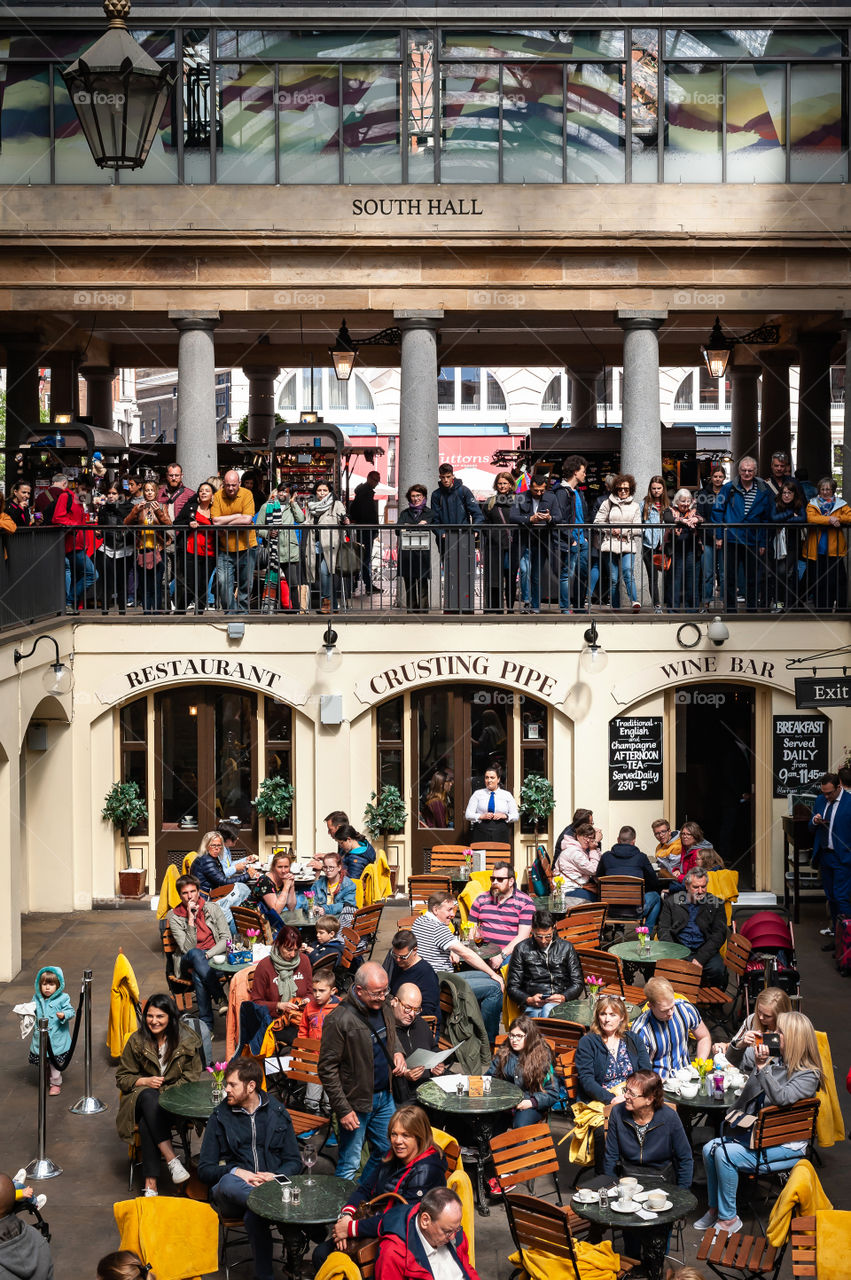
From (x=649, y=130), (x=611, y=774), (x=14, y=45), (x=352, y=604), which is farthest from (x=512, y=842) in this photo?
(x=14, y=45)

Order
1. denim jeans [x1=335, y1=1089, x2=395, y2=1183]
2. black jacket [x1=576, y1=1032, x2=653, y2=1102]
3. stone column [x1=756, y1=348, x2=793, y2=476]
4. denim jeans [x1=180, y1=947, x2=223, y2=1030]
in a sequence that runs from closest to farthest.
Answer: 1. denim jeans [x1=335, y1=1089, x2=395, y2=1183]
2. black jacket [x1=576, y1=1032, x2=653, y2=1102]
3. denim jeans [x1=180, y1=947, x2=223, y2=1030]
4. stone column [x1=756, y1=348, x2=793, y2=476]

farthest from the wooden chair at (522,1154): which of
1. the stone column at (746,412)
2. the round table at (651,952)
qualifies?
the stone column at (746,412)

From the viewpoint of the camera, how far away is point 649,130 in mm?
20984

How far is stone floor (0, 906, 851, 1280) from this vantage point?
10.9 metres

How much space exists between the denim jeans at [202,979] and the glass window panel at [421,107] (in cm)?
1084

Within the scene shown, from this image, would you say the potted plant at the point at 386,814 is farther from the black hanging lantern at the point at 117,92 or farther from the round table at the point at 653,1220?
the black hanging lantern at the point at 117,92

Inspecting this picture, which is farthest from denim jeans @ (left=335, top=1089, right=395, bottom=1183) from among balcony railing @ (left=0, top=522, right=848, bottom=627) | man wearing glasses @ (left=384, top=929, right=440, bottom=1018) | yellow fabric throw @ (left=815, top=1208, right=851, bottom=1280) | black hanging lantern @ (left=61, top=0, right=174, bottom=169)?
balcony railing @ (left=0, top=522, right=848, bottom=627)

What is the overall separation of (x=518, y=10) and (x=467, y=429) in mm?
34620

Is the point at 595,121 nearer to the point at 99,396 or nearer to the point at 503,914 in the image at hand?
the point at 503,914

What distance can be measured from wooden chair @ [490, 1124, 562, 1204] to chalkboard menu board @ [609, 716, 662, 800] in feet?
31.3

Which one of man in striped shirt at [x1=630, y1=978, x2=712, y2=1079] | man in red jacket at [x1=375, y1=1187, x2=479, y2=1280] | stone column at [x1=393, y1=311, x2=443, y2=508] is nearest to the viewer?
man in red jacket at [x1=375, y1=1187, x2=479, y2=1280]

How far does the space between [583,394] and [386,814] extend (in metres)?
12.5

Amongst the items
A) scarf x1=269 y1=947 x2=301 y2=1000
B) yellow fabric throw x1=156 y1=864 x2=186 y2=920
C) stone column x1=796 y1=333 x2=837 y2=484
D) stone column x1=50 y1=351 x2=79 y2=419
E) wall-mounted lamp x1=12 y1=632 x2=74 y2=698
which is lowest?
scarf x1=269 y1=947 x2=301 y2=1000

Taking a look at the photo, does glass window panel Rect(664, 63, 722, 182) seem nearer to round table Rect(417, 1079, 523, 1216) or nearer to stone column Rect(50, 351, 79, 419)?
stone column Rect(50, 351, 79, 419)
